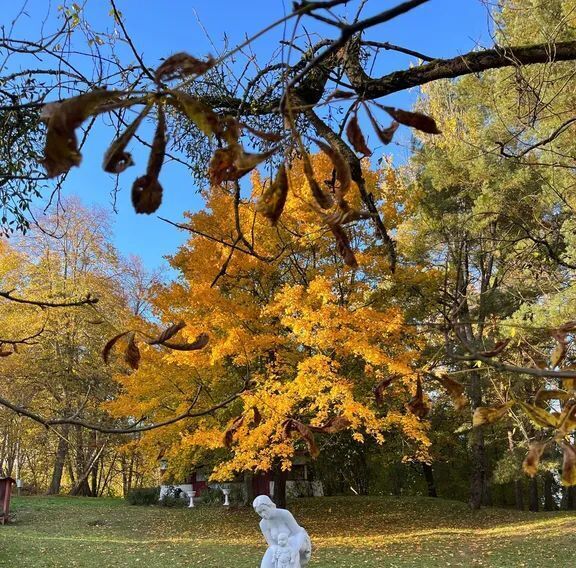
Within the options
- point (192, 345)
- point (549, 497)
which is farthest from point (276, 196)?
point (549, 497)

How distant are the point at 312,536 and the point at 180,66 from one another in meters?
11.4

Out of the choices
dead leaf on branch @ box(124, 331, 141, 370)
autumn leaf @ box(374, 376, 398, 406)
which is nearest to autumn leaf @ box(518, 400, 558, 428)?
autumn leaf @ box(374, 376, 398, 406)

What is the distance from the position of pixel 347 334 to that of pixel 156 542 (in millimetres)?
5305

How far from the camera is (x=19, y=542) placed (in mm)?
9516

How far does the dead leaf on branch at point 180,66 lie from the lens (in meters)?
0.47

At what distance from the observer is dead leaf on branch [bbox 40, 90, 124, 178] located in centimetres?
37

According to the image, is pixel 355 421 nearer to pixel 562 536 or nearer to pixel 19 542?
pixel 562 536

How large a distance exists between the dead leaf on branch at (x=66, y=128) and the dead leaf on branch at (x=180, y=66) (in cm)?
10

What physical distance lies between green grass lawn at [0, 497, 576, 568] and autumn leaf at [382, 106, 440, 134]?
26.8ft

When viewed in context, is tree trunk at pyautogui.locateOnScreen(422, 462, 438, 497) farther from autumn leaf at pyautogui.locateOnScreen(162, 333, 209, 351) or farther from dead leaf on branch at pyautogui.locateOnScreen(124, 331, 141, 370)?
autumn leaf at pyautogui.locateOnScreen(162, 333, 209, 351)

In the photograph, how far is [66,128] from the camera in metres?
0.37

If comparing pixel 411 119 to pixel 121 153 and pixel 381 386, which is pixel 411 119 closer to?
pixel 121 153

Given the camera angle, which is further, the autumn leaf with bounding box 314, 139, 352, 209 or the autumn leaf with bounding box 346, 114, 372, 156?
the autumn leaf with bounding box 346, 114, 372, 156

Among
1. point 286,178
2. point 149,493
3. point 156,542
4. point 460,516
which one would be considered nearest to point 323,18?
point 286,178
